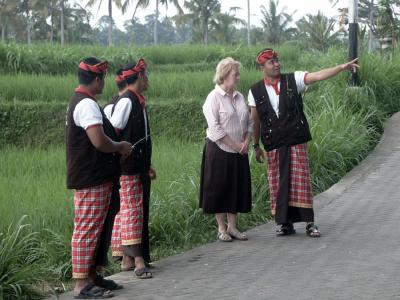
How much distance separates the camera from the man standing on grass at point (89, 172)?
549cm

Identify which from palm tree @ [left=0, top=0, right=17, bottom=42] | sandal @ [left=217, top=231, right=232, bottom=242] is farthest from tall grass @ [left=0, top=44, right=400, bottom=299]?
palm tree @ [left=0, top=0, right=17, bottom=42]

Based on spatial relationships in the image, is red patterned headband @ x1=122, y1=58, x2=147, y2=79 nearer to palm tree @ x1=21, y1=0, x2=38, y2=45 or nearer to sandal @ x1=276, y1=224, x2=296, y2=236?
sandal @ x1=276, y1=224, x2=296, y2=236

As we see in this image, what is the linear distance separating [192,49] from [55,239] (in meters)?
18.1

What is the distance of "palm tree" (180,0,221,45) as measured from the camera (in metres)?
59.9

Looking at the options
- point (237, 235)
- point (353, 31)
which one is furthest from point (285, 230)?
point (353, 31)

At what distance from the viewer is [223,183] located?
7.18m

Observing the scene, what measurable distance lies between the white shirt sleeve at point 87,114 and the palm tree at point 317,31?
28366mm

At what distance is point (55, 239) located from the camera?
6.72 metres

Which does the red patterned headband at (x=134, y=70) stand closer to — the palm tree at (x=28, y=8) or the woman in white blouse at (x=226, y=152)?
the woman in white blouse at (x=226, y=152)

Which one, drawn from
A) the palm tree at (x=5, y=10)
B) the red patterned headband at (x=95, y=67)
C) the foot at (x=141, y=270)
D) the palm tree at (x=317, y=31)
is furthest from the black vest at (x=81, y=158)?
the palm tree at (x=5, y=10)

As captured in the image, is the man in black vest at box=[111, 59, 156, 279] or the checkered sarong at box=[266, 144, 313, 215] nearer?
the man in black vest at box=[111, 59, 156, 279]

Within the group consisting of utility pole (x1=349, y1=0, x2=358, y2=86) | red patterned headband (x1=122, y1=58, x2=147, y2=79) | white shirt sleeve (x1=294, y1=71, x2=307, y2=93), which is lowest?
white shirt sleeve (x1=294, y1=71, x2=307, y2=93)

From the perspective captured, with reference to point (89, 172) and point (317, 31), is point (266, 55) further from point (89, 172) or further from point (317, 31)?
point (317, 31)

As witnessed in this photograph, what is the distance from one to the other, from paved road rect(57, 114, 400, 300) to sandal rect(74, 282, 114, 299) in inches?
3.6
